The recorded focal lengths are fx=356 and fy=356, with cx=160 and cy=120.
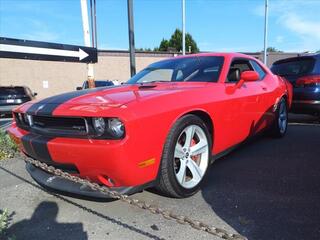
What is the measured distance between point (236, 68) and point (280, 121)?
5.74ft

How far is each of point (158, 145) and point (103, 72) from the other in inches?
963

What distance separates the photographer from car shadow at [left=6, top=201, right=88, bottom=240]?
2773 mm

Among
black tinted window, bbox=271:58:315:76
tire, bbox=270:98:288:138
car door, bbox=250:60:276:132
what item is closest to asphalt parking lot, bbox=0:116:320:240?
car door, bbox=250:60:276:132

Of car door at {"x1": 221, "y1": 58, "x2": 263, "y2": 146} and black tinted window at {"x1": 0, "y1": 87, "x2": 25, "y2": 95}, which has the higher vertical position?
car door at {"x1": 221, "y1": 58, "x2": 263, "y2": 146}

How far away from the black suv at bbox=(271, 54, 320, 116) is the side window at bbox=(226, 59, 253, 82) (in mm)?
2256

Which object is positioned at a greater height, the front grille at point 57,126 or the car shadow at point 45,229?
the front grille at point 57,126

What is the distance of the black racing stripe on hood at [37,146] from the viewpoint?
305 cm

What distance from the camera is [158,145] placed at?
295cm

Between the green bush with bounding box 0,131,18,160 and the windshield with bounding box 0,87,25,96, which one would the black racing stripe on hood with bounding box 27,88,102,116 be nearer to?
the green bush with bounding box 0,131,18,160

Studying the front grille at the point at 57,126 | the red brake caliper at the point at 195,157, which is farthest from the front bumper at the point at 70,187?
the red brake caliper at the point at 195,157

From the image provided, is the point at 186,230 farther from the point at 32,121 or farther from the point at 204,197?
the point at 32,121

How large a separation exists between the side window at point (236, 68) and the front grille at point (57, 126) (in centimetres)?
207

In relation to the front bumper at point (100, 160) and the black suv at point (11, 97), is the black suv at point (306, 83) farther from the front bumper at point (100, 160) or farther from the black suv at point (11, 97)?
the black suv at point (11, 97)

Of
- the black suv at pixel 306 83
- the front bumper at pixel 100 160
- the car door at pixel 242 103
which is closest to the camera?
the front bumper at pixel 100 160
